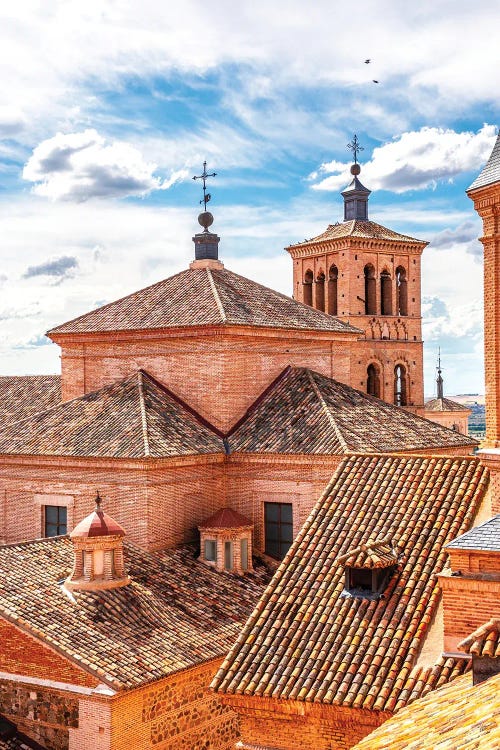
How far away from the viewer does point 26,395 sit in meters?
24.3

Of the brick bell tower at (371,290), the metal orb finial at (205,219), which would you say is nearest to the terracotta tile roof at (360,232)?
the brick bell tower at (371,290)

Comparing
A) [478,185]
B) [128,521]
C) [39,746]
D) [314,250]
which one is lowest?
[39,746]

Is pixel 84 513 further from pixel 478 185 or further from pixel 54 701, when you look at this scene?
pixel 478 185

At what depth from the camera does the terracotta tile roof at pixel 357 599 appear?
1008cm

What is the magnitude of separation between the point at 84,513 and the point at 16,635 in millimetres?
5357

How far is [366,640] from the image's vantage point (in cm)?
1046

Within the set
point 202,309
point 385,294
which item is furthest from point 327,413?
point 385,294

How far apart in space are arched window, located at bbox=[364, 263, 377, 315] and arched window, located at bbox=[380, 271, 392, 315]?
523 mm

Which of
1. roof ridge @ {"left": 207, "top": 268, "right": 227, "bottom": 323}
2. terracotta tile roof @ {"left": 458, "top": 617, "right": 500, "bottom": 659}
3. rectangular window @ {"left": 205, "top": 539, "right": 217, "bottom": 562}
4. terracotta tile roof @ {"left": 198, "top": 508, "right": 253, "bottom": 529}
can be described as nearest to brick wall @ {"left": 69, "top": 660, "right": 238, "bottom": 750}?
rectangular window @ {"left": 205, "top": 539, "right": 217, "bottom": 562}

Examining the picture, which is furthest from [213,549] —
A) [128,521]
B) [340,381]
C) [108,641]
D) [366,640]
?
[366,640]

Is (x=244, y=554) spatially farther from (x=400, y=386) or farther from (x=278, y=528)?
(x=400, y=386)

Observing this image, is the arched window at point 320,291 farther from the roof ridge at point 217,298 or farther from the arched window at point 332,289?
the roof ridge at point 217,298

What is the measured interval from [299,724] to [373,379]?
87.0 feet

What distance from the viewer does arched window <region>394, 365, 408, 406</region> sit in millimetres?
36834
